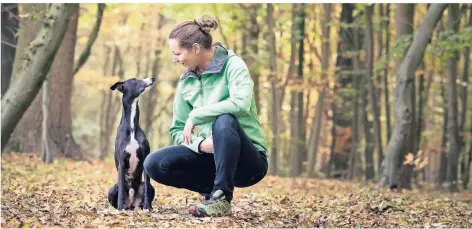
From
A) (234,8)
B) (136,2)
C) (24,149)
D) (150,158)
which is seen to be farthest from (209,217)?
(136,2)

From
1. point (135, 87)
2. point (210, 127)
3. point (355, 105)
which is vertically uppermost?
point (355, 105)

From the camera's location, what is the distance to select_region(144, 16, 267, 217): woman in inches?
212

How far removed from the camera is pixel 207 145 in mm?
5539

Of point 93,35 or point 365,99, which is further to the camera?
point 365,99

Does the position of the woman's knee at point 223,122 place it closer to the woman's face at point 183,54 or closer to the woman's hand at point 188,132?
the woman's hand at point 188,132

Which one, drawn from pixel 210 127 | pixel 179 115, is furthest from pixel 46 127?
pixel 210 127

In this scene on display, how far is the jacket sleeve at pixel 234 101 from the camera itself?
537cm

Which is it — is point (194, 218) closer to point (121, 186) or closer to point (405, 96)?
point (121, 186)

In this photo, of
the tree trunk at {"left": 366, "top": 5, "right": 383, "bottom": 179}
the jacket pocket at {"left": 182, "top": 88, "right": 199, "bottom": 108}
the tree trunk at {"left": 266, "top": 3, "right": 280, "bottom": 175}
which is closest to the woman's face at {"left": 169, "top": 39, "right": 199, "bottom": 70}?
the jacket pocket at {"left": 182, "top": 88, "right": 199, "bottom": 108}

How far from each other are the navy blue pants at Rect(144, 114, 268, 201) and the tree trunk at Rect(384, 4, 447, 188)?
601cm

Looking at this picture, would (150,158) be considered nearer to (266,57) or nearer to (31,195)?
(31,195)

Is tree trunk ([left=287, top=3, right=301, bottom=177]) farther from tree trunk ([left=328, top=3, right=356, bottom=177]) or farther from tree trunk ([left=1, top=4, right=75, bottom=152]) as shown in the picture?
tree trunk ([left=1, top=4, right=75, bottom=152])

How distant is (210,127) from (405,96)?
253 inches

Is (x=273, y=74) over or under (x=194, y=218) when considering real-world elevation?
over
